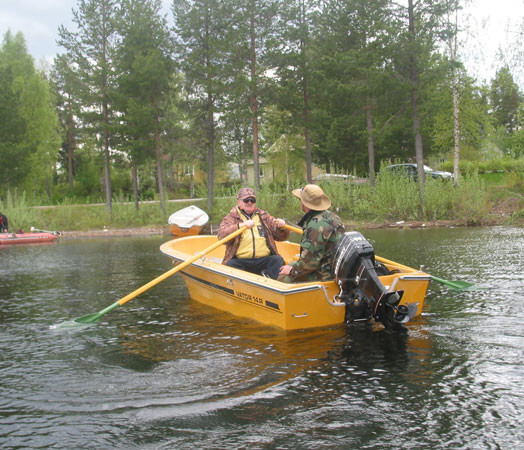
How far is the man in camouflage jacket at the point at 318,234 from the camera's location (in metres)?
6.42

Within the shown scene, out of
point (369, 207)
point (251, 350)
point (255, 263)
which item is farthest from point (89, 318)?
point (369, 207)

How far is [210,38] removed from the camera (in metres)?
26.4

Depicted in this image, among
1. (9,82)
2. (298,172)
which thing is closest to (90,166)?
(9,82)

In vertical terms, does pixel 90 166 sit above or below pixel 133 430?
above

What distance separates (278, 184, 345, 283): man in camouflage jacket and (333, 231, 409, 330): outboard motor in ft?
0.82

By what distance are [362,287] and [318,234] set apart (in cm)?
81

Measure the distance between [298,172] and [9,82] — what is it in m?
21.4

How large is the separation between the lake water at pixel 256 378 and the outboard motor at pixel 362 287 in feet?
1.07

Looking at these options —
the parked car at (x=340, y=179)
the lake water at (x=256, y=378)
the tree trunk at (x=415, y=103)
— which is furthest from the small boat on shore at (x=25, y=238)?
the tree trunk at (x=415, y=103)

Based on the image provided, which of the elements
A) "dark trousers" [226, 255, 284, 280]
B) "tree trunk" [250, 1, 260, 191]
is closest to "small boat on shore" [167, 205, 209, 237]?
"tree trunk" [250, 1, 260, 191]

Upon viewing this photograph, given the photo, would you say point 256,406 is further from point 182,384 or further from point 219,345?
point 219,345

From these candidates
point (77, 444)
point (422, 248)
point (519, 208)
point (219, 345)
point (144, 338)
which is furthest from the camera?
point (519, 208)

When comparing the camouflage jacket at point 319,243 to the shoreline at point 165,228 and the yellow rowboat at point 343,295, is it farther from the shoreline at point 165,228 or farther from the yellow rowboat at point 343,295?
the shoreline at point 165,228

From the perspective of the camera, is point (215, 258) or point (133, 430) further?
point (215, 258)
